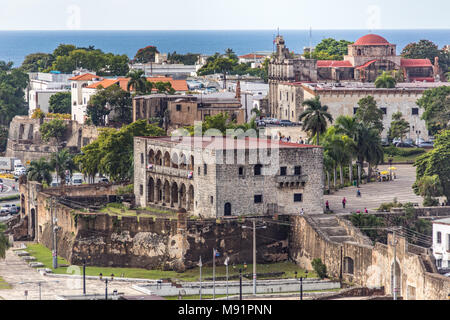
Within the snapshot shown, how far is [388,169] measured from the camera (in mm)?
123000

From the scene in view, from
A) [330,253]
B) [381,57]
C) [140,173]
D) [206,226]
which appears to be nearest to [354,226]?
[330,253]

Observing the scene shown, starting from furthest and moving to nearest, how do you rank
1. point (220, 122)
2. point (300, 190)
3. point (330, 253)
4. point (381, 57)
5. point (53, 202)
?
point (381, 57), point (220, 122), point (53, 202), point (300, 190), point (330, 253)

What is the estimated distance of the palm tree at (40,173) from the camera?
128 meters

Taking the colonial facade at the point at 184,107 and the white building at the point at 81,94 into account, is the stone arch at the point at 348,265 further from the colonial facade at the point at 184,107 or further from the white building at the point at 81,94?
the white building at the point at 81,94

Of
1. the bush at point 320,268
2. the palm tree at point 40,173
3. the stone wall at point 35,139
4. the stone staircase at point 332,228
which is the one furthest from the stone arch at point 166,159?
the stone wall at point 35,139

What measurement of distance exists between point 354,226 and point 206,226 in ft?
37.0

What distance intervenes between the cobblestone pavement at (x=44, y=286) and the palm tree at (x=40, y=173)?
89.4ft

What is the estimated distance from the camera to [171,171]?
106 m

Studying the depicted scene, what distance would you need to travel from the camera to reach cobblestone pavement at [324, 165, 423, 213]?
10538 cm

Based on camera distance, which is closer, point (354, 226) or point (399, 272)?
point (399, 272)

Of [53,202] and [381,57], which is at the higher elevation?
[381,57]

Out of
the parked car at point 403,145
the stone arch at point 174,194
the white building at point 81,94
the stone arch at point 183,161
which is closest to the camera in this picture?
the stone arch at point 183,161

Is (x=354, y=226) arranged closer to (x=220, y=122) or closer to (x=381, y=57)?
(x=220, y=122)

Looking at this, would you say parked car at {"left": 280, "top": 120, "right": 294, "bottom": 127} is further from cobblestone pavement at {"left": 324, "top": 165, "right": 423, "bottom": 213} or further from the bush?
the bush
